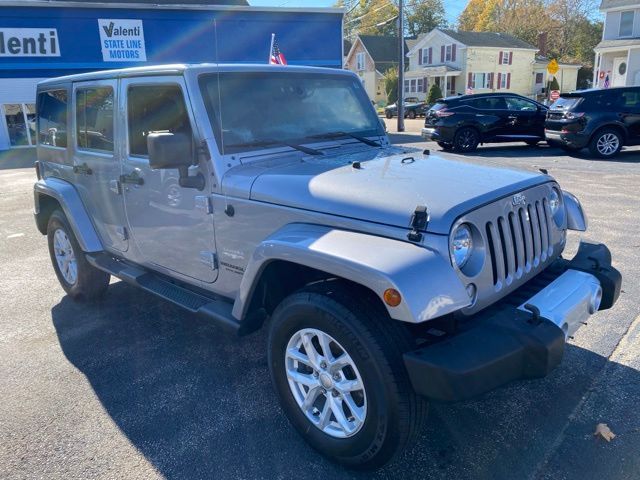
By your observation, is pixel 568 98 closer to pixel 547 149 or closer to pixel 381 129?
pixel 547 149

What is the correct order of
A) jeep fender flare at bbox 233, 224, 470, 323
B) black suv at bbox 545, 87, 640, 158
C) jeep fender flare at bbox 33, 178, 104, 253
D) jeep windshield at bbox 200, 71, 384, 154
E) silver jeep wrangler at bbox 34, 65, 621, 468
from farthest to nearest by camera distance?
1. black suv at bbox 545, 87, 640, 158
2. jeep fender flare at bbox 33, 178, 104, 253
3. jeep windshield at bbox 200, 71, 384, 154
4. silver jeep wrangler at bbox 34, 65, 621, 468
5. jeep fender flare at bbox 233, 224, 470, 323

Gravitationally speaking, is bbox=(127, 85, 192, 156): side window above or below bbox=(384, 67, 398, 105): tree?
below

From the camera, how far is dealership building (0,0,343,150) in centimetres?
1930

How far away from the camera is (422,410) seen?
2.35 m

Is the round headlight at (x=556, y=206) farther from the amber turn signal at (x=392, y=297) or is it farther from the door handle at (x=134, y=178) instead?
the door handle at (x=134, y=178)

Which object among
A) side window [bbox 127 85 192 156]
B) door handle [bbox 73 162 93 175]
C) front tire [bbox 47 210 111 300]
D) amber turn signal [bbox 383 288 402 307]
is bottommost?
front tire [bbox 47 210 111 300]

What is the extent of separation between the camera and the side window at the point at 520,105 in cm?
1555

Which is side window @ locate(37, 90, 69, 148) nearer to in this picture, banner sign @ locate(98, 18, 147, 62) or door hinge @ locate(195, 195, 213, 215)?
door hinge @ locate(195, 195, 213, 215)

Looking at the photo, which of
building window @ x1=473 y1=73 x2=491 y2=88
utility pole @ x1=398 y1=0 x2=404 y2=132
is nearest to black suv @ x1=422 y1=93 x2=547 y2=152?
utility pole @ x1=398 y1=0 x2=404 y2=132

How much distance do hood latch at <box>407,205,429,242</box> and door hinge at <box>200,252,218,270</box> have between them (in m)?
1.41

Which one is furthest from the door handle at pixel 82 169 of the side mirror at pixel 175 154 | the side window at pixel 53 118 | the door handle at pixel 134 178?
the side mirror at pixel 175 154

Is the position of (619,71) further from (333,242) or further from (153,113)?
(333,242)

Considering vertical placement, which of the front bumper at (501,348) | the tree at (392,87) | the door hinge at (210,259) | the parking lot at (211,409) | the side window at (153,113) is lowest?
the parking lot at (211,409)

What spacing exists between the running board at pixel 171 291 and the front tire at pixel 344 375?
0.44 metres
